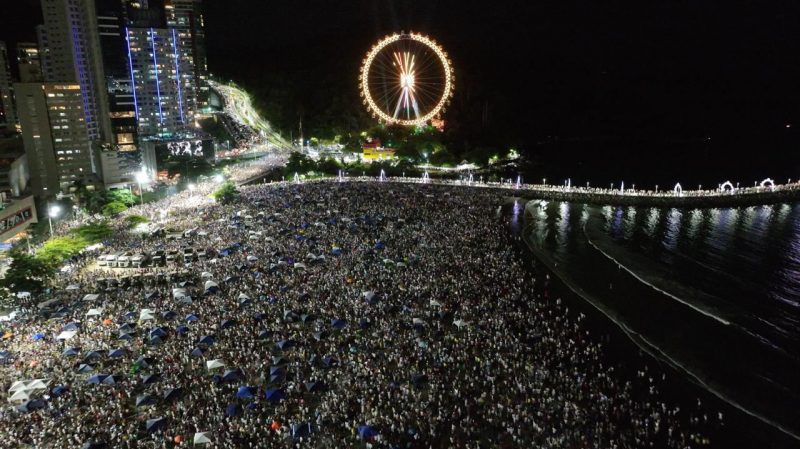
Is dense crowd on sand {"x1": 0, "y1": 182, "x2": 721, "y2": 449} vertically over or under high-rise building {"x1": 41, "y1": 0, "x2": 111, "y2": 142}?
under

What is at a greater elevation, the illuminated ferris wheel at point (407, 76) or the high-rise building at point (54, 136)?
the illuminated ferris wheel at point (407, 76)

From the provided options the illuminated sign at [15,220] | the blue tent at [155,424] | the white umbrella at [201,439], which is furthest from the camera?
the illuminated sign at [15,220]

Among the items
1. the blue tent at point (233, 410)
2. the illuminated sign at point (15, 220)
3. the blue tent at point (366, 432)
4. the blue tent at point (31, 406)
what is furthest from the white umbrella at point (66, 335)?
the illuminated sign at point (15, 220)

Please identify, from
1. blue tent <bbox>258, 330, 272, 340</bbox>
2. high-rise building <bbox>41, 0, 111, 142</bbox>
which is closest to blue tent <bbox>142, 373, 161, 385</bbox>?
blue tent <bbox>258, 330, 272, 340</bbox>

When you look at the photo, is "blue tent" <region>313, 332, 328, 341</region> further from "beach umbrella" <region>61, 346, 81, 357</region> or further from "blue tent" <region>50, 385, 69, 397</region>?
"beach umbrella" <region>61, 346, 81, 357</region>

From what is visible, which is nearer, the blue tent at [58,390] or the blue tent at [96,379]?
the blue tent at [58,390]

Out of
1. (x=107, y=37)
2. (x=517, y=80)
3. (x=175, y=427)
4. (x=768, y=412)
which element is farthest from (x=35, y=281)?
(x=517, y=80)

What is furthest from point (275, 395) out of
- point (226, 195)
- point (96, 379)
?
point (226, 195)

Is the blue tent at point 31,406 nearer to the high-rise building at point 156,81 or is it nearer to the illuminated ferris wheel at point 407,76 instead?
the illuminated ferris wheel at point 407,76
